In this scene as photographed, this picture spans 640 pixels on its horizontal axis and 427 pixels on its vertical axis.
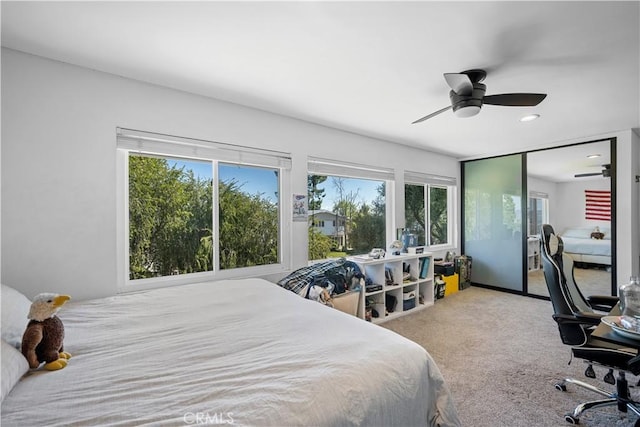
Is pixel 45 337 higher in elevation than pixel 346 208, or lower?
lower

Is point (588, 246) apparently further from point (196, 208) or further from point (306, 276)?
point (196, 208)

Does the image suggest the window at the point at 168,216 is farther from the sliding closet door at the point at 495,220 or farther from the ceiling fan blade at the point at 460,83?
the sliding closet door at the point at 495,220

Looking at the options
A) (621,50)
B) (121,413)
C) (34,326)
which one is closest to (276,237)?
(34,326)

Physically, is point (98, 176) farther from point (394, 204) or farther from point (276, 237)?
point (394, 204)

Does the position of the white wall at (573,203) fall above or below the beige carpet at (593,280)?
above

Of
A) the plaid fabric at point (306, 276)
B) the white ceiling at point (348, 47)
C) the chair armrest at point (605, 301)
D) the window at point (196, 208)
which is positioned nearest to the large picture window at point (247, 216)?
the window at point (196, 208)

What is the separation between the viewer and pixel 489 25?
1.63 meters

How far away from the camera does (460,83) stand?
1.94 meters

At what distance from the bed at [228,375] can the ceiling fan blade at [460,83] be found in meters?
1.63

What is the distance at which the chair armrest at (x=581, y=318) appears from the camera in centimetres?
178

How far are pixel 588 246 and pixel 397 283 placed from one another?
274cm

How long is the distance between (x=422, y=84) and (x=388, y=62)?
49cm

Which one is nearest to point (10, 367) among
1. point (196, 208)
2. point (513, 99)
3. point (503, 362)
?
point (196, 208)

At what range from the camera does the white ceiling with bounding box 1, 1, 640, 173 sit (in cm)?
152
